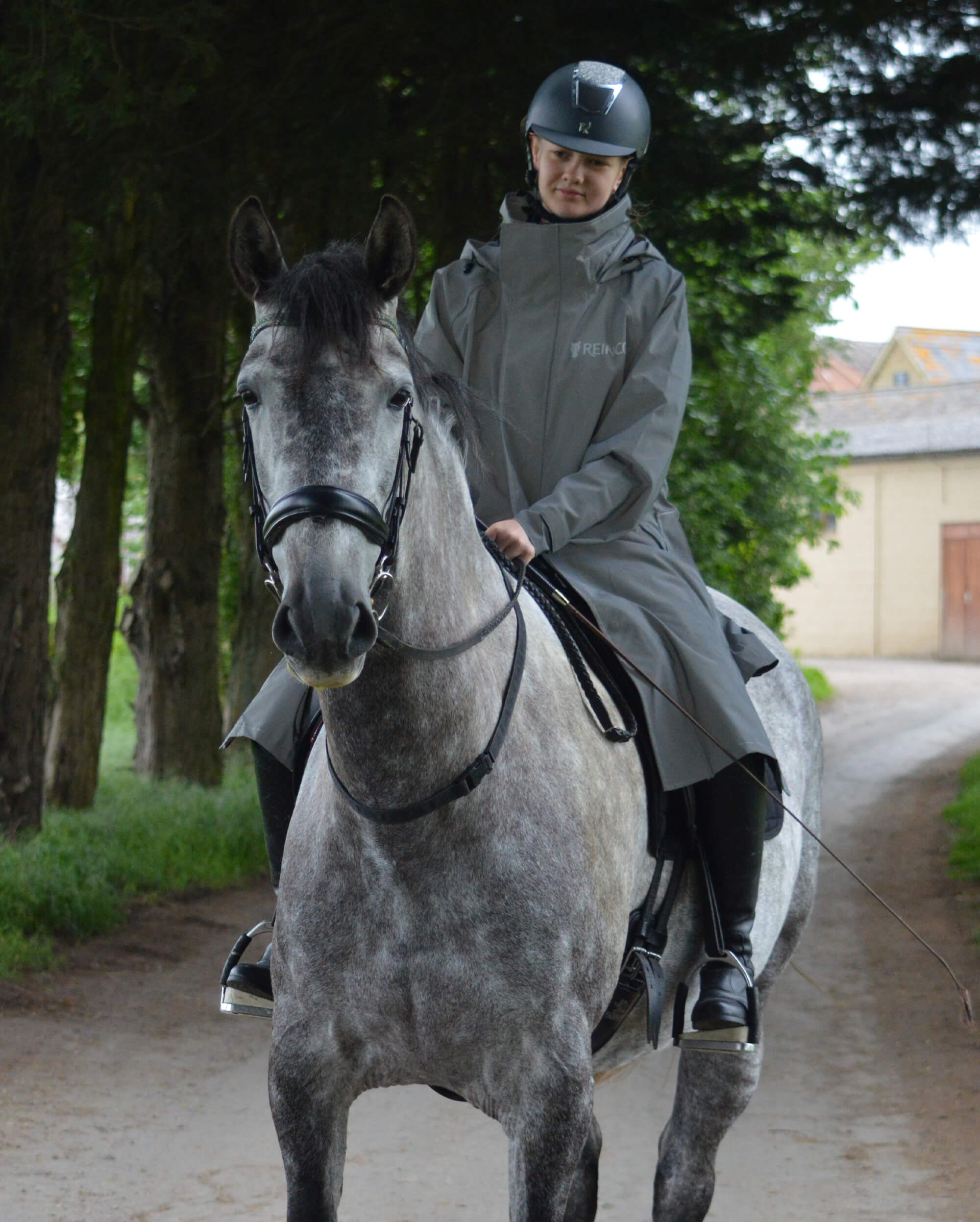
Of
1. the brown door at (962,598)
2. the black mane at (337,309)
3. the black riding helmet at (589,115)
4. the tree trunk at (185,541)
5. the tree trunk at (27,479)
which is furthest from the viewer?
the brown door at (962,598)

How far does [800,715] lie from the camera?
197 inches

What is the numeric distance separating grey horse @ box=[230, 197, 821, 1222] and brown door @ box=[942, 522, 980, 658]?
38900 millimetres

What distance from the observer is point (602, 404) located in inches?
142

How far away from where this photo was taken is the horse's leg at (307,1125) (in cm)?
289

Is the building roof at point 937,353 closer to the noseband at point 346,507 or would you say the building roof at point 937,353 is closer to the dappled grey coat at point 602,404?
the dappled grey coat at point 602,404

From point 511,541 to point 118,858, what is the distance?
6.85 m

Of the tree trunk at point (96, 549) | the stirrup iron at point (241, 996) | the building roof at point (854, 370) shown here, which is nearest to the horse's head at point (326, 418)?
the stirrup iron at point (241, 996)

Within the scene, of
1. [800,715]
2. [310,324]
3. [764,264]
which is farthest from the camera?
[764,264]

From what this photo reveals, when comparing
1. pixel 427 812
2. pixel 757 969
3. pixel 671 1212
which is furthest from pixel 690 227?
pixel 427 812

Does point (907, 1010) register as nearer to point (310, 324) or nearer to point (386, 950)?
point (386, 950)

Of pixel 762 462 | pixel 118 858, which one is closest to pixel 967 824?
pixel 118 858

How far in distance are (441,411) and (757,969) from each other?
2482 millimetres

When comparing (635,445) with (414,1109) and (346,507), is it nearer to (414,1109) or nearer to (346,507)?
(346,507)

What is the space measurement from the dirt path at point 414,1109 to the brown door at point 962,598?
31945 mm
